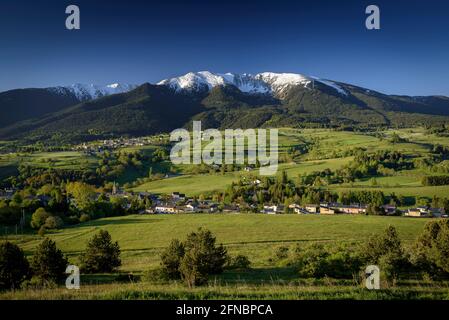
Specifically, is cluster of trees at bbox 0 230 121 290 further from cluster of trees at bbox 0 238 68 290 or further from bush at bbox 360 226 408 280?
bush at bbox 360 226 408 280

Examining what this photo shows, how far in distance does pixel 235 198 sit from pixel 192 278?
7024cm

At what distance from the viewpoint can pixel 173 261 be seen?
2105cm

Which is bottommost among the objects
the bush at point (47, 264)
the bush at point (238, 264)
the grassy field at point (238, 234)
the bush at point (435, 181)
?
the grassy field at point (238, 234)

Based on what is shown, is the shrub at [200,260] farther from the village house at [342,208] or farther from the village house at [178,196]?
the village house at [178,196]

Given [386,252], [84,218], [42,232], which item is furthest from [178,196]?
[386,252]

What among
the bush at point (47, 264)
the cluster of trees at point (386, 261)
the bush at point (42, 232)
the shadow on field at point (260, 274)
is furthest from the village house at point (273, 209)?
the bush at point (47, 264)

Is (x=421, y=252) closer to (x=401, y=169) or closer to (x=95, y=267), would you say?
(x=95, y=267)

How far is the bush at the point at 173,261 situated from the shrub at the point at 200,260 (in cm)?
57

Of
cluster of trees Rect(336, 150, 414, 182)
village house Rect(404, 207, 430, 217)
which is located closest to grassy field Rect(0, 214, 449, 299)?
village house Rect(404, 207, 430, 217)

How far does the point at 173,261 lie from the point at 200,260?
6.36 ft

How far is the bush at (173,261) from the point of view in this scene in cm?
2055

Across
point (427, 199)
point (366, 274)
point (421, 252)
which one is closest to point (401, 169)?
point (427, 199)

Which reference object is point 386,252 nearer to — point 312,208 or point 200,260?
point 200,260

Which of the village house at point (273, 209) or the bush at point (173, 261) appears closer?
the bush at point (173, 261)
